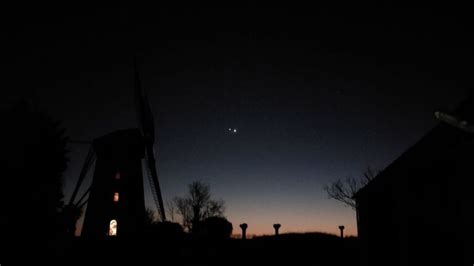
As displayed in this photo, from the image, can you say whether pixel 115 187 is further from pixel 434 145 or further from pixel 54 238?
pixel 434 145

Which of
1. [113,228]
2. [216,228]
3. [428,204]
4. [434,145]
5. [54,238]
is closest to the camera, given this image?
[428,204]

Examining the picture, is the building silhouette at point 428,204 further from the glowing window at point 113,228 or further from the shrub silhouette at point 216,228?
the glowing window at point 113,228

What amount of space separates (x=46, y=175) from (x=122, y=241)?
640cm

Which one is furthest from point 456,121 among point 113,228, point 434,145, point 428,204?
point 113,228

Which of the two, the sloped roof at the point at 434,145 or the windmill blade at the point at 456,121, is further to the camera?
the sloped roof at the point at 434,145

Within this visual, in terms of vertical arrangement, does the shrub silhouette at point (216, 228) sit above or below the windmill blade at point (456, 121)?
below

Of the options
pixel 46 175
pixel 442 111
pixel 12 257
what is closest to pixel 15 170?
pixel 46 175

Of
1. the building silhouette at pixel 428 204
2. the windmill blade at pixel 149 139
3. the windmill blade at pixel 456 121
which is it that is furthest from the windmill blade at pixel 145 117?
the windmill blade at pixel 456 121

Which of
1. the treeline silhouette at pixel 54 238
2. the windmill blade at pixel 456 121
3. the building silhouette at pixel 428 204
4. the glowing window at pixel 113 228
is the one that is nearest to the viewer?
the windmill blade at pixel 456 121

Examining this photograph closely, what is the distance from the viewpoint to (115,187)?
29484mm

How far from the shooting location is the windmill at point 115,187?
2838cm

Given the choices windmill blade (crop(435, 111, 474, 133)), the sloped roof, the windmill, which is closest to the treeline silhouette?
the windmill

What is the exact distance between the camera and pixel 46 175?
21.3 meters

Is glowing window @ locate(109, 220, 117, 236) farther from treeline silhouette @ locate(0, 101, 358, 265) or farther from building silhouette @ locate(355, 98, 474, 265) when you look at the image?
building silhouette @ locate(355, 98, 474, 265)
